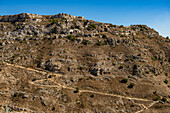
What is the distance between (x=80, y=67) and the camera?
235 ft

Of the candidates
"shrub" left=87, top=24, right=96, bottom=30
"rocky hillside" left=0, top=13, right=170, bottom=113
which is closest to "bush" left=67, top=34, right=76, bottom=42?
"rocky hillside" left=0, top=13, right=170, bottom=113

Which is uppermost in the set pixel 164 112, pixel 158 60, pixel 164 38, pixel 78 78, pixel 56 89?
pixel 164 38

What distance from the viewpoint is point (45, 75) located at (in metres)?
65.0

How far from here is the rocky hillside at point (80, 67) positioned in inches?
2122

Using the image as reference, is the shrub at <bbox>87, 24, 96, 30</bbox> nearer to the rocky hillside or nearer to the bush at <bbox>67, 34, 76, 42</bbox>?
the rocky hillside

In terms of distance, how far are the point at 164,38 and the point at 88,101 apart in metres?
92.8

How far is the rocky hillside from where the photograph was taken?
53.9 m

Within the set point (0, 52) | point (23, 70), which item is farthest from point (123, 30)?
point (0, 52)

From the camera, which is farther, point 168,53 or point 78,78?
point 168,53

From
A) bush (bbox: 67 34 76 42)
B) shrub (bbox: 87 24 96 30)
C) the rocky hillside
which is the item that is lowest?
the rocky hillside

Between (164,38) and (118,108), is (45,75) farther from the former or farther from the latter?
(164,38)

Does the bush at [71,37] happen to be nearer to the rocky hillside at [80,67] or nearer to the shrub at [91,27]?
the rocky hillside at [80,67]

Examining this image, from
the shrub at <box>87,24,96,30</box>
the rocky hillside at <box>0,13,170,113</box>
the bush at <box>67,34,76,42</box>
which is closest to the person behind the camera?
the rocky hillside at <box>0,13,170,113</box>

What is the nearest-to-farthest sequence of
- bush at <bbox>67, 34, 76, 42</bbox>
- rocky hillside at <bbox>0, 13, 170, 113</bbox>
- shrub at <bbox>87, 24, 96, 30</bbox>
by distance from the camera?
rocky hillside at <bbox>0, 13, 170, 113</bbox>, bush at <bbox>67, 34, 76, 42</bbox>, shrub at <bbox>87, 24, 96, 30</bbox>
